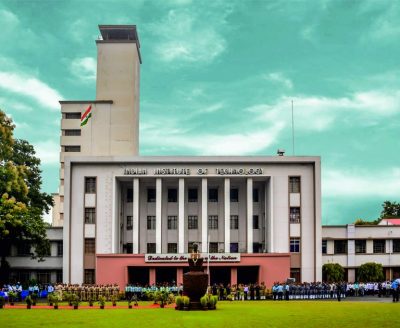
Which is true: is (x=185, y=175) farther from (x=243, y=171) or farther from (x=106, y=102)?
(x=106, y=102)

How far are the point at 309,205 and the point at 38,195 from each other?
29.6 metres

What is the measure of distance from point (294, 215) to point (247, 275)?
7.69 metres

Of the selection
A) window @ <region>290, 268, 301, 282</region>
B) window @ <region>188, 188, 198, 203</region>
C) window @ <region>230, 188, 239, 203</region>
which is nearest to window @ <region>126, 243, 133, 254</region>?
window @ <region>188, 188, 198, 203</region>

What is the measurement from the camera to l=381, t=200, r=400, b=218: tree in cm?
9781

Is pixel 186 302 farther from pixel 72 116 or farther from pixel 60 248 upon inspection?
pixel 72 116

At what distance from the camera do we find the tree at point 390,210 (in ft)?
321

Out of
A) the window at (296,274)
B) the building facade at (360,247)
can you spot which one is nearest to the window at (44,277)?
the window at (296,274)

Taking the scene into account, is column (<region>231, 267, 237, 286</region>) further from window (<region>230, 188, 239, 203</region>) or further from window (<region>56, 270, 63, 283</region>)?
window (<region>56, 270, 63, 283</region>)

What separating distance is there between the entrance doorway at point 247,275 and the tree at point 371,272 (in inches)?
423

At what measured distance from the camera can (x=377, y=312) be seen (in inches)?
1293

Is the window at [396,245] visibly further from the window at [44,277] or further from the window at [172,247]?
the window at [44,277]

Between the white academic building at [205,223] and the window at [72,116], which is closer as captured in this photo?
the white academic building at [205,223]

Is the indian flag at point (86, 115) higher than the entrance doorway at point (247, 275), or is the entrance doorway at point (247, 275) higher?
the indian flag at point (86, 115)

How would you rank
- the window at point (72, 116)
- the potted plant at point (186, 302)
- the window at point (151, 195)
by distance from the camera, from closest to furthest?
the potted plant at point (186, 302)
the window at point (151, 195)
the window at point (72, 116)
